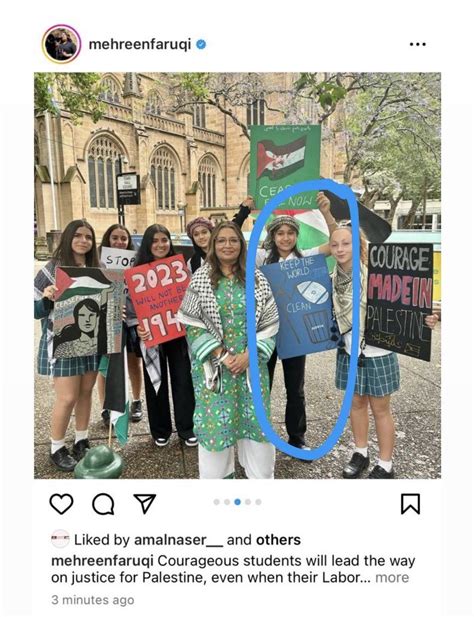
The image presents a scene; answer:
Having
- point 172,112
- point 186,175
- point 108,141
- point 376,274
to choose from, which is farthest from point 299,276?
point 108,141

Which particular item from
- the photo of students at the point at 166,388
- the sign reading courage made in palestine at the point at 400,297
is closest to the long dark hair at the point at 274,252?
the sign reading courage made in palestine at the point at 400,297

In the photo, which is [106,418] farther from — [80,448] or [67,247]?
[67,247]

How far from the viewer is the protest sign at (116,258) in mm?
Result: 2061

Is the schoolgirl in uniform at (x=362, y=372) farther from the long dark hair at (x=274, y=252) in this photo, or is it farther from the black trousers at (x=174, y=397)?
the black trousers at (x=174, y=397)

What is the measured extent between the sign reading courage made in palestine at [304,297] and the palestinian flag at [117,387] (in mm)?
924

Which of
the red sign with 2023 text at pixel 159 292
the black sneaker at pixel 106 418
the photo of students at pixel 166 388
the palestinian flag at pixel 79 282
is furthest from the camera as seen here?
the black sneaker at pixel 106 418

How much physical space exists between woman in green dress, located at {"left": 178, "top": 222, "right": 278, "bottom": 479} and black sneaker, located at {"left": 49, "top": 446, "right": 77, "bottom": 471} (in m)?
0.83

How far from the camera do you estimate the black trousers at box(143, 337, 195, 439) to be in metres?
2.30

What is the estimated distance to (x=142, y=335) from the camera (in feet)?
6.65

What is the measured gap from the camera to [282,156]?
184cm

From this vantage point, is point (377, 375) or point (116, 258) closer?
point (377, 375)
